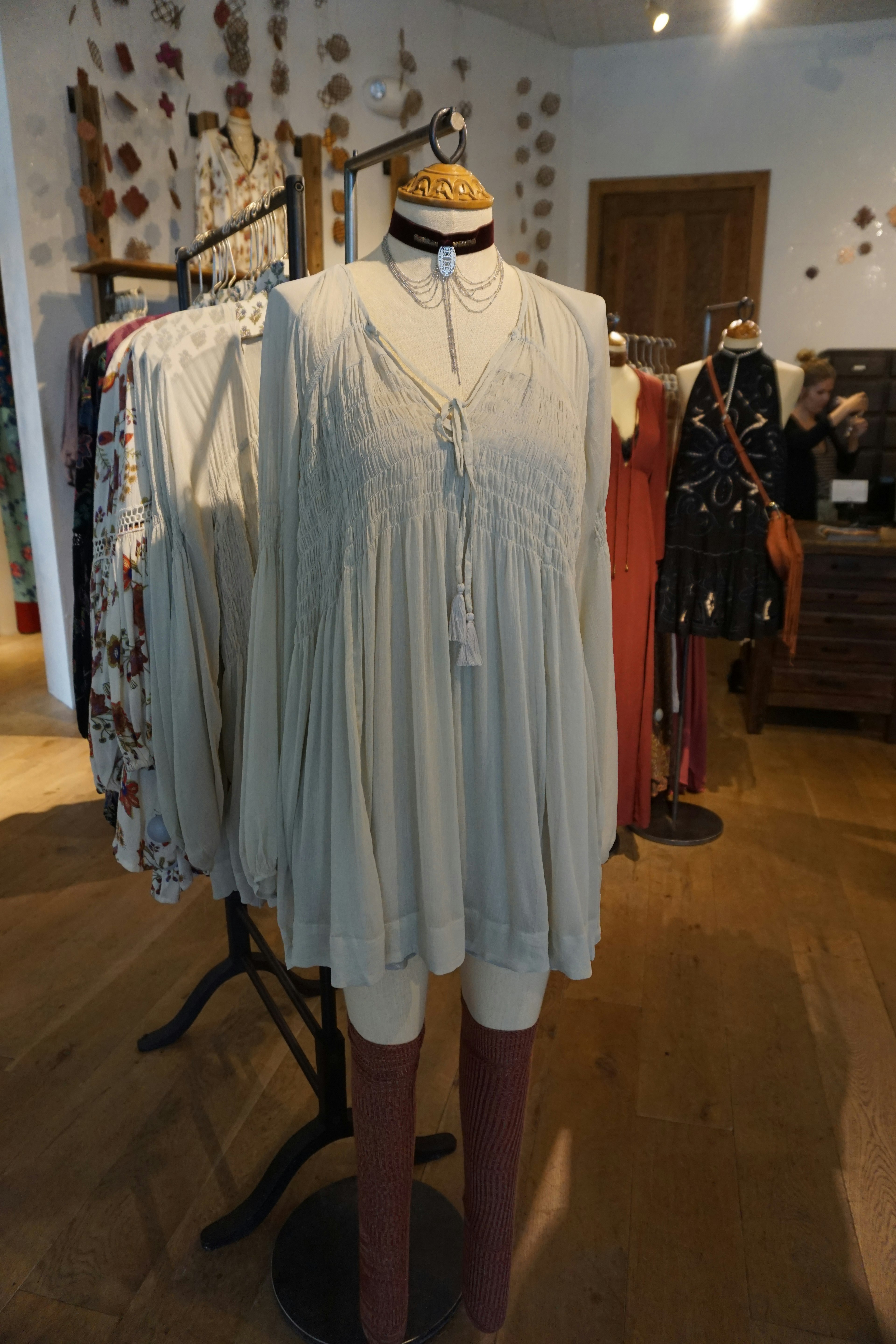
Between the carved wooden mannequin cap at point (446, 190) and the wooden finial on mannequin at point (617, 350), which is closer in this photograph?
the carved wooden mannequin cap at point (446, 190)

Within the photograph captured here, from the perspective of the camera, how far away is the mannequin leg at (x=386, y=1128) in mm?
1000

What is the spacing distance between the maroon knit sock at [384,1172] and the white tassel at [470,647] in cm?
48

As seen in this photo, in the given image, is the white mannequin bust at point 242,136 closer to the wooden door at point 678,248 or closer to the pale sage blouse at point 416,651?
the wooden door at point 678,248

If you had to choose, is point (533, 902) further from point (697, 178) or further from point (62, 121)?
point (697, 178)

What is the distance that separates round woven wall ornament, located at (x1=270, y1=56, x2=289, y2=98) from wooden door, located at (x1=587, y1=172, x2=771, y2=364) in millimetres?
1872

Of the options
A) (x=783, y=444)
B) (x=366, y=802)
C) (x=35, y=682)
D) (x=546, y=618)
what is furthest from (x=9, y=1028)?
(x=35, y=682)

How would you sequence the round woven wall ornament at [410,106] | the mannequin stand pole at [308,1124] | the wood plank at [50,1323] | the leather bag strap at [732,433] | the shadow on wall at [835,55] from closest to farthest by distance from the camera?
the wood plank at [50,1323] → the mannequin stand pole at [308,1124] → the leather bag strap at [732,433] → the round woven wall ornament at [410,106] → the shadow on wall at [835,55]

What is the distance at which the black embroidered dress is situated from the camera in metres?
2.36

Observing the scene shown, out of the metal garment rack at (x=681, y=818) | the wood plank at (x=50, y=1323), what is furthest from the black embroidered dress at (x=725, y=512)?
the wood plank at (x=50, y=1323)

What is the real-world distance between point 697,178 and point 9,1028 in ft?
16.7

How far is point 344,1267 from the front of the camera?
4.40 feet

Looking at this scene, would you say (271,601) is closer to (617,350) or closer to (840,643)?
(617,350)

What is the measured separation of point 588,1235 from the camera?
141cm

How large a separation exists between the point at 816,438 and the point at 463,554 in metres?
3.55
